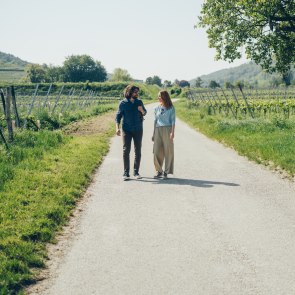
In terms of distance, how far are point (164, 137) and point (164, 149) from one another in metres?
0.28

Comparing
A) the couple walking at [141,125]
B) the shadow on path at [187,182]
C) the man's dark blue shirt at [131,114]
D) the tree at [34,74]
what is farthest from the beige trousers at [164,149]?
the tree at [34,74]

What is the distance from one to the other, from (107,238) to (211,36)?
17711 millimetres

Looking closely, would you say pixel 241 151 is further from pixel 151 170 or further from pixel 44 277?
pixel 44 277

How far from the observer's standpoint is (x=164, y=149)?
9406mm

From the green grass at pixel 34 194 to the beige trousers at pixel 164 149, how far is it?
64.9 inches

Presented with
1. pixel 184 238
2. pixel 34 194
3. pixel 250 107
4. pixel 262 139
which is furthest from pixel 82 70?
pixel 184 238

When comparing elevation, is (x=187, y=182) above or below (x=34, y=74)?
below

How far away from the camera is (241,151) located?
12.6 meters

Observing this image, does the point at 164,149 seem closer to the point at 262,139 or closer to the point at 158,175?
Answer: the point at 158,175

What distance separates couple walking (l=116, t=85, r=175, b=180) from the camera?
30.2 ft

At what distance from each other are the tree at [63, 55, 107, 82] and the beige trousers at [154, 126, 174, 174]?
413ft

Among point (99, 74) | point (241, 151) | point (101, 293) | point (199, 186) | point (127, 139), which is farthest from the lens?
point (99, 74)

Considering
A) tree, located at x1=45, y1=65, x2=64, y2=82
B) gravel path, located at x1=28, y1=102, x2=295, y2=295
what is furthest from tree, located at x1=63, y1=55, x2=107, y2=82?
gravel path, located at x1=28, y1=102, x2=295, y2=295

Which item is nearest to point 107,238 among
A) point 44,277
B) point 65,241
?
point 65,241
